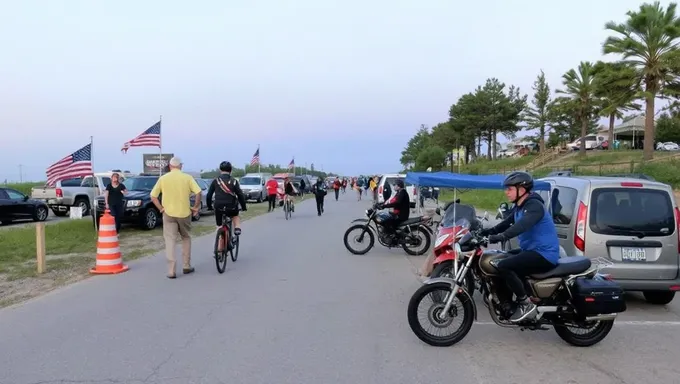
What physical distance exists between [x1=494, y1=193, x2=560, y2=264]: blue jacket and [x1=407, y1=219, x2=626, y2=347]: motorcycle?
22 cm

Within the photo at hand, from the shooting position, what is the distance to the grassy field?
8562 mm

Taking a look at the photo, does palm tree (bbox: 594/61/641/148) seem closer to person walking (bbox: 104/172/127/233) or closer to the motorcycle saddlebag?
person walking (bbox: 104/172/127/233)

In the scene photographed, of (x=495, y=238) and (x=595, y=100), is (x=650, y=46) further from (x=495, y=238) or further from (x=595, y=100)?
(x=495, y=238)

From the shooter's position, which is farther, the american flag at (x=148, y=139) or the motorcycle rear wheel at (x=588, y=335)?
the american flag at (x=148, y=139)

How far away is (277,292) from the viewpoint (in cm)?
788

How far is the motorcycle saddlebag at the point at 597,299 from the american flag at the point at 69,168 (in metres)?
14.8

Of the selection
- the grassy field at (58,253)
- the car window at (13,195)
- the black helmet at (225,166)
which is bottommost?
the grassy field at (58,253)

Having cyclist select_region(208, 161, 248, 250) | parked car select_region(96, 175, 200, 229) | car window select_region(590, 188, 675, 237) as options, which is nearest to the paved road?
car window select_region(590, 188, 675, 237)

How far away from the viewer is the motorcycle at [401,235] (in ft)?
38.7

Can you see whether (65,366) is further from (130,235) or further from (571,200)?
(130,235)

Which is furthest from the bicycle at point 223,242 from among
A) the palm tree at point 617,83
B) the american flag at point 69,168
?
the palm tree at point 617,83

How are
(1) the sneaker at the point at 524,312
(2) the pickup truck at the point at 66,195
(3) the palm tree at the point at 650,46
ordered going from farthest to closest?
(3) the palm tree at the point at 650,46, (2) the pickup truck at the point at 66,195, (1) the sneaker at the point at 524,312

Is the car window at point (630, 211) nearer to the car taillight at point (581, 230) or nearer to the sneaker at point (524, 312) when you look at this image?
the car taillight at point (581, 230)

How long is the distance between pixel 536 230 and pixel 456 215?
2915 millimetres
